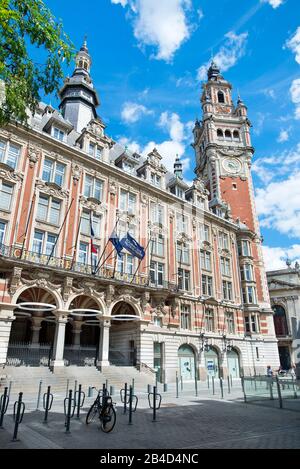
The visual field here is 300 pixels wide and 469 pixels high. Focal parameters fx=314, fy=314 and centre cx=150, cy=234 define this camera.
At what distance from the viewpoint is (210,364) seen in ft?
109

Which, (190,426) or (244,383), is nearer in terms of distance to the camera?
(190,426)

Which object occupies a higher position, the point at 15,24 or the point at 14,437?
the point at 15,24

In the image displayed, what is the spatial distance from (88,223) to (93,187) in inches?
149

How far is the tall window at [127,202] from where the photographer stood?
3228 cm

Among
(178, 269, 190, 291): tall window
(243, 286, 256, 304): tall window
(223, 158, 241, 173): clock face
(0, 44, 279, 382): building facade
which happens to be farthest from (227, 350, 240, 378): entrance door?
(223, 158, 241, 173): clock face

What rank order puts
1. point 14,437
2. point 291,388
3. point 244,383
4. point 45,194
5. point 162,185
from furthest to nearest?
point 162,185 → point 45,194 → point 244,383 → point 291,388 → point 14,437

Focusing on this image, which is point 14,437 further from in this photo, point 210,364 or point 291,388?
point 210,364

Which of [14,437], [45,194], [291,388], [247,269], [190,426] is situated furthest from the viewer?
[247,269]

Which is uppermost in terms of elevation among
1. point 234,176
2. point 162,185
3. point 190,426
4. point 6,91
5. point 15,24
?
point 234,176

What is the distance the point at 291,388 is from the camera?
16453mm

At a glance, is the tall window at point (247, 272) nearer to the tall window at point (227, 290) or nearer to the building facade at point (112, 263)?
the building facade at point (112, 263)

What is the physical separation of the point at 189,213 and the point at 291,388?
24.5 m

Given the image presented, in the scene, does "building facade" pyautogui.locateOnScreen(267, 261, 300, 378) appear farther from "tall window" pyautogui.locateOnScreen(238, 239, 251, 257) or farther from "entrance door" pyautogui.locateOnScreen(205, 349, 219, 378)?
"entrance door" pyautogui.locateOnScreen(205, 349, 219, 378)

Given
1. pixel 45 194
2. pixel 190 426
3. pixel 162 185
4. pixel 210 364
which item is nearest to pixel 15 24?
pixel 190 426
